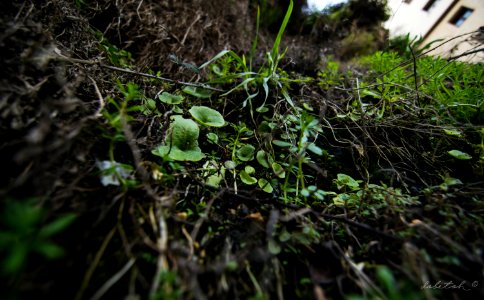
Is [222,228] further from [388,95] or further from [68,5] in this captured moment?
[68,5]

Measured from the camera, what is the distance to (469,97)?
4.13ft

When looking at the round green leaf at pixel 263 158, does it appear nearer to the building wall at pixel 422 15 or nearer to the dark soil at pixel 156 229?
the dark soil at pixel 156 229

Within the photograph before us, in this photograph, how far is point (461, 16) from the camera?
750 cm

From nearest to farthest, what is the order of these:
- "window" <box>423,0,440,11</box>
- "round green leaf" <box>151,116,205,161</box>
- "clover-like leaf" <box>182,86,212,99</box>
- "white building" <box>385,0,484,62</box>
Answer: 1. "round green leaf" <box>151,116,205,161</box>
2. "clover-like leaf" <box>182,86,212,99</box>
3. "white building" <box>385,0,484,62</box>
4. "window" <box>423,0,440,11</box>

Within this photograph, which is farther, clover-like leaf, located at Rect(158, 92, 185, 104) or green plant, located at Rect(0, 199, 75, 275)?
clover-like leaf, located at Rect(158, 92, 185, 104)

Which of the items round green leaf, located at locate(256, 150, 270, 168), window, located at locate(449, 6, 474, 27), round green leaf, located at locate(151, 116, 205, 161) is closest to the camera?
round green leaf, located at locate(151, 116, 205, 161)

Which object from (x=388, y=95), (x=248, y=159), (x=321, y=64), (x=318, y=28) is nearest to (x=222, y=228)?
(x=248, y=159)

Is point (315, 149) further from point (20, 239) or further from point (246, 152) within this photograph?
point (20, 239)

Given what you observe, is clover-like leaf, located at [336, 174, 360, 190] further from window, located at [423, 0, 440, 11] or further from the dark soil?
window, located at [423, 0, 440, 11]


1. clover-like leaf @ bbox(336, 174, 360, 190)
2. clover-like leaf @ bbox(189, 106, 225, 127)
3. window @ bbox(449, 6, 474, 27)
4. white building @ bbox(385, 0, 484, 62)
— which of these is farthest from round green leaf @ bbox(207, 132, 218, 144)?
window @ bbox(449, 6, 474, 27)

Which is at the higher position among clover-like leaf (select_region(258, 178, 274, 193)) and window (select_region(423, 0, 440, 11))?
window (select_region(423, 0, 440, 11))

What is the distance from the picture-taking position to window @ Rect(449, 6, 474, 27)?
23.7 ft

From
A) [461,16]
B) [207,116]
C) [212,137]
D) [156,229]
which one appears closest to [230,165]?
[212,137]

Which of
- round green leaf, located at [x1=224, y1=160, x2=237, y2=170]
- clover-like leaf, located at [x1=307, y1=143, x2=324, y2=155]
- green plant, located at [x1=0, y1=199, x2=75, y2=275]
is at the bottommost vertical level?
green plant, located at [x1=0, y1=199, x2=75, y2=275]
